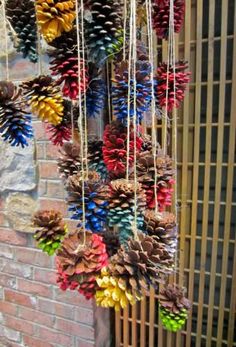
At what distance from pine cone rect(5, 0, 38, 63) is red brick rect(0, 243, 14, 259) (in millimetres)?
695

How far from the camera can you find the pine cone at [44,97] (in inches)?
15.2

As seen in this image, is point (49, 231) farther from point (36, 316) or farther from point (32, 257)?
point (36, 316)

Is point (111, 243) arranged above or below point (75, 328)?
above

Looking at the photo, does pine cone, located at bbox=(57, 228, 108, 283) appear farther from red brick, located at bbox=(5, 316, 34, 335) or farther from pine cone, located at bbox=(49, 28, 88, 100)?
red brick, located at bbox=(5, 316, 34, 335)

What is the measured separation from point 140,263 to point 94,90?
24 centimetres

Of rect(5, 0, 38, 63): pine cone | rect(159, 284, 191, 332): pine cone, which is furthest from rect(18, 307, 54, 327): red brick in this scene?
rect(5, 0, 38, 63): pine cone

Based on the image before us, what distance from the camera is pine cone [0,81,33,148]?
0.38 meters

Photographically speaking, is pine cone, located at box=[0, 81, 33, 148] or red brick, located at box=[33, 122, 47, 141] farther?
red brick, located at box=[33, 122, 47, 141]

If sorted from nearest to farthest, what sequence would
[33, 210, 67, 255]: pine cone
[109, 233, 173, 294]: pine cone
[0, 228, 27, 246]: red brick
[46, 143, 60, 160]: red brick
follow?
[109, 233, 173, 294]: pine cone, [33, 210, 67, 255]: pine cone, [46, 143, 60, 160]: red brick, [0, 228, 27, 246]: red brick

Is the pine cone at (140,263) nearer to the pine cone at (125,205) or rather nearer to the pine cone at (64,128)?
the pine cone at (125,205)

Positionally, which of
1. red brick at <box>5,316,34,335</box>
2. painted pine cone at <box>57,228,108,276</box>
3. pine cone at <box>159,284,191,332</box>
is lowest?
red brick at <box>5,316,34,335</box>

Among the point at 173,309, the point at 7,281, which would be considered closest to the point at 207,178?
the point at 173,309

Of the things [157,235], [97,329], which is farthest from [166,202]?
[97,329]

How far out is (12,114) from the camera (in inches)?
14.9
